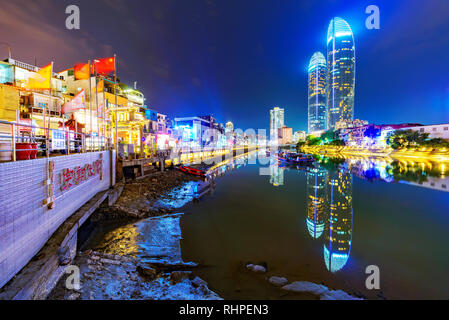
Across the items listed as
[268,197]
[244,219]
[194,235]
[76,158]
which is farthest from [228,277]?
[268,197]

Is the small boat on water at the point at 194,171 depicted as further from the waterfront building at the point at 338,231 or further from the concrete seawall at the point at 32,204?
the concrete seawall at the point at 32,204

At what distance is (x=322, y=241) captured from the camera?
8508mm

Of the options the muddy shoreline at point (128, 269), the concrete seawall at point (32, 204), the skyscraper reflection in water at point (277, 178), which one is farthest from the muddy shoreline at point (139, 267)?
Answer: the skyscraper reflection in water at point (277, 178)

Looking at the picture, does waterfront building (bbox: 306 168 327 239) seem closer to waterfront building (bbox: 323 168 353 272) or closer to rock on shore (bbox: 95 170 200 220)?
waterfront building (bbox: 323 168 353 272)

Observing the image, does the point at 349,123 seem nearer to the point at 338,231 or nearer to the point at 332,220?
the point at 332,220

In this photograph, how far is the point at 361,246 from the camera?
8.13 metres

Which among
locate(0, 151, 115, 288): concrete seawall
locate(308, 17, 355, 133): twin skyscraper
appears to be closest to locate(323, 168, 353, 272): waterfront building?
locate(0, 151, 115, 288): concrete seawall

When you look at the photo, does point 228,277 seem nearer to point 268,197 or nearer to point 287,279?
point 287,279

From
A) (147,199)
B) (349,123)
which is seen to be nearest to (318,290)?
(147,199)

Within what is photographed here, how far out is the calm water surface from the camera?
5773 mm

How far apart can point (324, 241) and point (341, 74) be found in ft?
665

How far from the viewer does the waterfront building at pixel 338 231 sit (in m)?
7.07

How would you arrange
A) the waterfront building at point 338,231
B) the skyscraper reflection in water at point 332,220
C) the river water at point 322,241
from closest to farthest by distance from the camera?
1. the river water at point 322,241
2. the waterfront building at point 338,231
3. the skyscraper reflection in water at point 332,220

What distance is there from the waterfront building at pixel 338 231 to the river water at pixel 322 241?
0.04 metres
